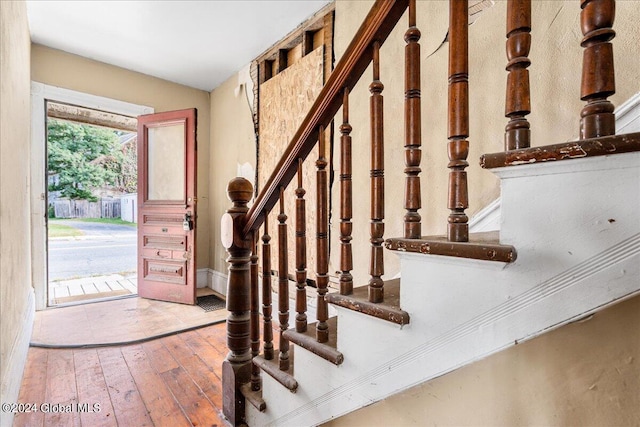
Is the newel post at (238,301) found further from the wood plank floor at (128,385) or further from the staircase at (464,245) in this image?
the staircase at (464,245)

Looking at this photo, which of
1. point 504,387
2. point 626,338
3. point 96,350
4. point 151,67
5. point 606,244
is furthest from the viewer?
point 151,67

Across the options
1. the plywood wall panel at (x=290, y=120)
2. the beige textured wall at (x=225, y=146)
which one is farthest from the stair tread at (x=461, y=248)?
the beige textured wall at (x=225, y=146)

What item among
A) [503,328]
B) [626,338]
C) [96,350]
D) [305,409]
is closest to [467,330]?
[503,328]

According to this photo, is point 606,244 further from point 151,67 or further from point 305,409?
point 151,67

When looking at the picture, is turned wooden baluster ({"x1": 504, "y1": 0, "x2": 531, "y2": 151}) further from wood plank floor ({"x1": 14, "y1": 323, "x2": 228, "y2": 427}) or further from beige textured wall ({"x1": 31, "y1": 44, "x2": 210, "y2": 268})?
beige textured wall ({"x1": 31, "y1": 44, "x2": 210, "y2": 268})

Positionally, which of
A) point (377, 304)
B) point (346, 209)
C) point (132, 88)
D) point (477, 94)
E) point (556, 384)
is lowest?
point (556, 384)

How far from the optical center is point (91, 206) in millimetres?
11836

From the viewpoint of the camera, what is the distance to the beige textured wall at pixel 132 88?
9.86 ft

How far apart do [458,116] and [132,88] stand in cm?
388

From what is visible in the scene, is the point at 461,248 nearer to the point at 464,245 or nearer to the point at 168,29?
the point at 464,245

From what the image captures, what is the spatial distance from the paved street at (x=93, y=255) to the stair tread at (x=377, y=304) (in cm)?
513

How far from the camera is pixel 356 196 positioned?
2.01 m

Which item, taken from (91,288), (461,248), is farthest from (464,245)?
(91,288)

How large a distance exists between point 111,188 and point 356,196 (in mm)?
12575
